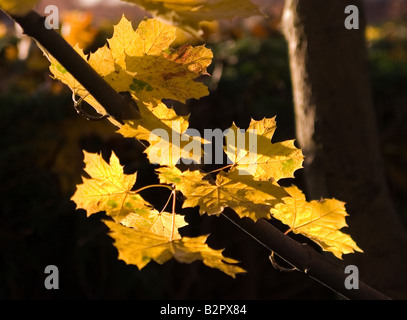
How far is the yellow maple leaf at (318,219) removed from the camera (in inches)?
25.7

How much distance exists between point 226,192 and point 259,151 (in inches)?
3.2

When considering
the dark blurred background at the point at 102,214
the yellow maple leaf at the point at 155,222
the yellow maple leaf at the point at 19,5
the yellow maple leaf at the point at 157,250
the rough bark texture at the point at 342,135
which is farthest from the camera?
the dark blurred background at the point at 102,214

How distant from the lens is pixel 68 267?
1.75 metres

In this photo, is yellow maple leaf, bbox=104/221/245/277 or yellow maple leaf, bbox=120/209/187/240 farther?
yellow maple leaf, bbox=120/209/187/240

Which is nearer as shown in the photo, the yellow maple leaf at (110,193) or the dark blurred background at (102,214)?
the yellow maple leaf at (110,193)

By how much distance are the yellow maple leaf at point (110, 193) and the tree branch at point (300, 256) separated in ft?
→ 0.38

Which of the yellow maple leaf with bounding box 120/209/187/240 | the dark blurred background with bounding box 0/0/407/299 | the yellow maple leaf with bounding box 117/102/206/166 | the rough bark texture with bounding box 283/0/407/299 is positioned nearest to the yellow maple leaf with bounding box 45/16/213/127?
the yellow maple leaf with bounding box 117/102/206/166

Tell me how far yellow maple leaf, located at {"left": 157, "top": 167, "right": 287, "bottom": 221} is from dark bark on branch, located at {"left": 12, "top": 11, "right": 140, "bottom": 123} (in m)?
0.09

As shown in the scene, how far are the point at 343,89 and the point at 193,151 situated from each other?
0.72 m

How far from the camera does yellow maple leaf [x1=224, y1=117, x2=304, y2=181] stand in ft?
2.05

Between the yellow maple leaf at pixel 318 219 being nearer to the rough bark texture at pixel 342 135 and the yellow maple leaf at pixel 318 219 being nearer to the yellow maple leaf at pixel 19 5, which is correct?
the yellow maple leaf at pixel 19 5

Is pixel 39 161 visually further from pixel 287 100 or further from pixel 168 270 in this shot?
pixel 287 100

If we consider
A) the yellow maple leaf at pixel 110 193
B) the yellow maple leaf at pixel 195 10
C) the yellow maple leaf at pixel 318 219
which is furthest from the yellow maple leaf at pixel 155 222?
the yellow maple leaf at pixel 195 10

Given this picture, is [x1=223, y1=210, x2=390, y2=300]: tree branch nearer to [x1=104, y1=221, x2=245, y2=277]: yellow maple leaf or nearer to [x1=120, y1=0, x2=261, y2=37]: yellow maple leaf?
[x1=104, y1=221, x2=245, y2=277]: yellow maple leaf
